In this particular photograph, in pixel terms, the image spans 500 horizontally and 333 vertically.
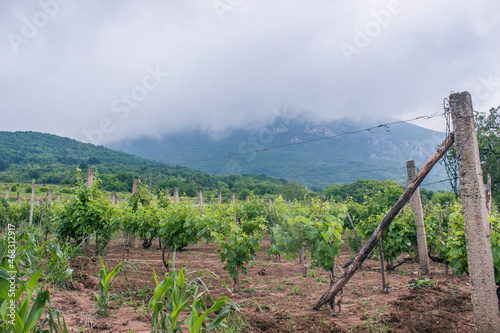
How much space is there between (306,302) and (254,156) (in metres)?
126

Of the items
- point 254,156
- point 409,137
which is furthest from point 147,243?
point 409,137

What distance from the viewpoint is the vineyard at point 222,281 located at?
9.17ft

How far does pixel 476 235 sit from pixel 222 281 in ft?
9.58

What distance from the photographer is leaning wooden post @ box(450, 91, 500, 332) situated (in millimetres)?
3500

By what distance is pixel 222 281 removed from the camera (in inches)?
123

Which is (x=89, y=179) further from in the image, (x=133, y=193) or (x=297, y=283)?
(x=297, y=283)

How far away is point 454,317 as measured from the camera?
420 centimetres

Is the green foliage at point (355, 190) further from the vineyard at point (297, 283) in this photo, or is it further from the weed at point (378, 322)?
the weed at point (378, 322)

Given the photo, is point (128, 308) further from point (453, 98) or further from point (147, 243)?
point (147, 243)

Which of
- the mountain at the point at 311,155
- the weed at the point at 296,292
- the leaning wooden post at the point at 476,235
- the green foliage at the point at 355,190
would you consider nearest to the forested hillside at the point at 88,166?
the green foliage at the point at 355,190

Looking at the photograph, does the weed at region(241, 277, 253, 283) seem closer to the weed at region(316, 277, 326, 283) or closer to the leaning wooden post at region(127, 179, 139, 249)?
the weed at region(316, 277, 326, 283)

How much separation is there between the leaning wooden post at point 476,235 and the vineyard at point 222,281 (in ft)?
1.50

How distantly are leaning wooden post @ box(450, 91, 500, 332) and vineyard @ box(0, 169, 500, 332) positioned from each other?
46 cm

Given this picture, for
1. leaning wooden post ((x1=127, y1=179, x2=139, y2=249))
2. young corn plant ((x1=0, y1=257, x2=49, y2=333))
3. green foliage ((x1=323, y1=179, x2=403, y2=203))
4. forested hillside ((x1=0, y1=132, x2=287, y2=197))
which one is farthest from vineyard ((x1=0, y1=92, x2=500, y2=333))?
green foliage ((x1=323, y1=179, x2=403, y2=203))
